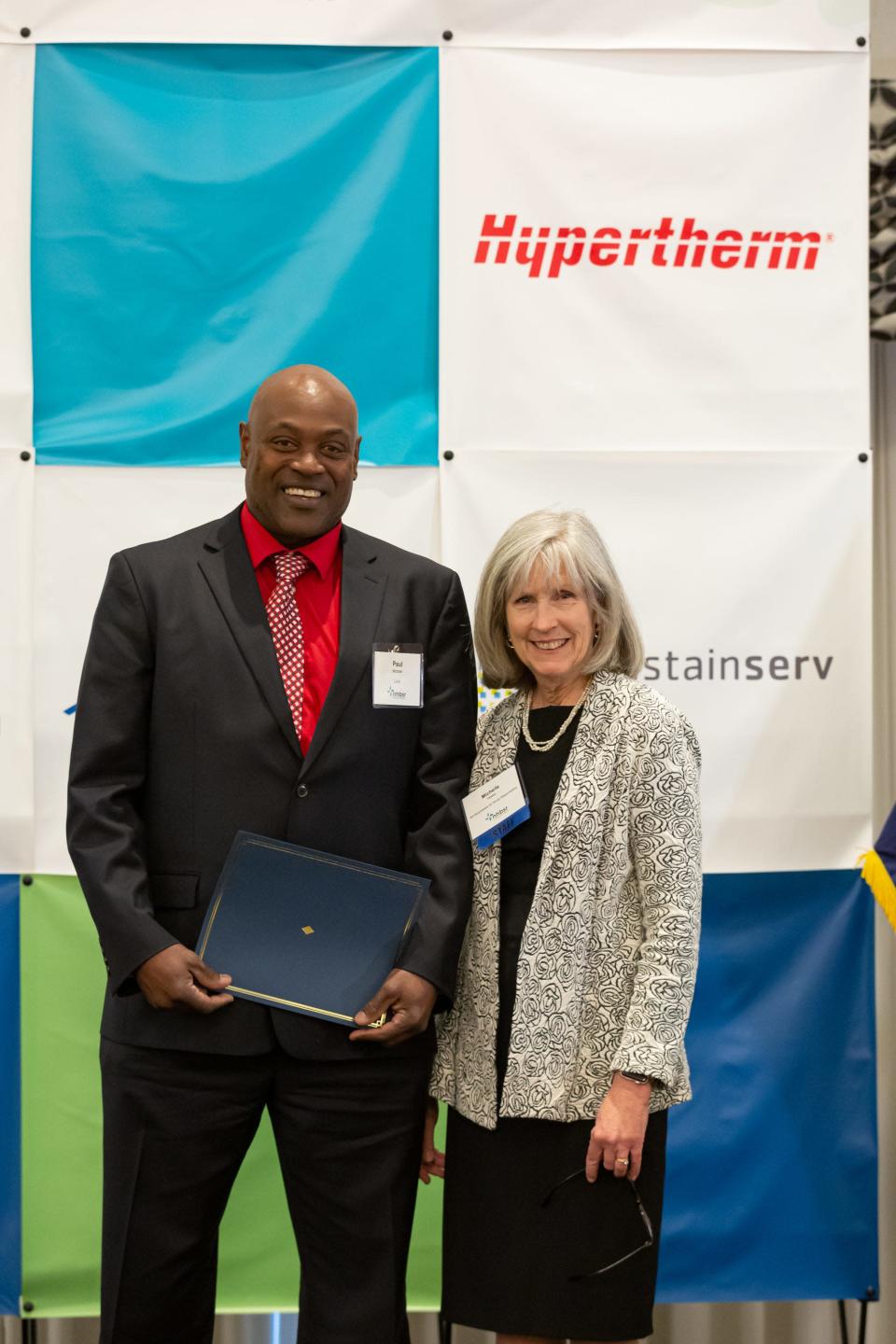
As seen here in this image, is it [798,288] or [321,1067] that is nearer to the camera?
[321,1067]

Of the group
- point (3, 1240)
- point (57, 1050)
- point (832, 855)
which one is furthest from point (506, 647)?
point (3, 1240)

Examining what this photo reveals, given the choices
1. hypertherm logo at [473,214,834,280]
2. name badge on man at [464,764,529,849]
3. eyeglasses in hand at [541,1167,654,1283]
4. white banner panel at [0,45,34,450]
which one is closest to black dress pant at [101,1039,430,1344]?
eyeglasses in hand at [541,1167,654,1283]

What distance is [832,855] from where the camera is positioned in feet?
9.65

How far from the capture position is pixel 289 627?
2031 mm

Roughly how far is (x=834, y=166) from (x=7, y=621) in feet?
6.86

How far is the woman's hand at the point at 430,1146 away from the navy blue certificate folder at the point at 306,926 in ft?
0.91

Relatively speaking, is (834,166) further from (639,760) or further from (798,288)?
(639,760)

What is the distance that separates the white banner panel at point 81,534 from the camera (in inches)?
113

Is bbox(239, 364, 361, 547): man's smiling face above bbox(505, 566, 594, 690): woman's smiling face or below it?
above

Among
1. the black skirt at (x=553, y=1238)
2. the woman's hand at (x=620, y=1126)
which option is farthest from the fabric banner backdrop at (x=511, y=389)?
the woman's hand at (x=620, y=1126)

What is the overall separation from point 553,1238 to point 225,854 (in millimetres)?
730

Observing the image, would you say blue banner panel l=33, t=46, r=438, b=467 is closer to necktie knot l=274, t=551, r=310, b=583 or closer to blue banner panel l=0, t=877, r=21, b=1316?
necktie knot l=274, t=551, r=310, b=583

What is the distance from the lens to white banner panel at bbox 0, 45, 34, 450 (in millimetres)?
2867

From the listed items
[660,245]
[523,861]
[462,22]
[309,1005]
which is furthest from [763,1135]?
[462,22]
